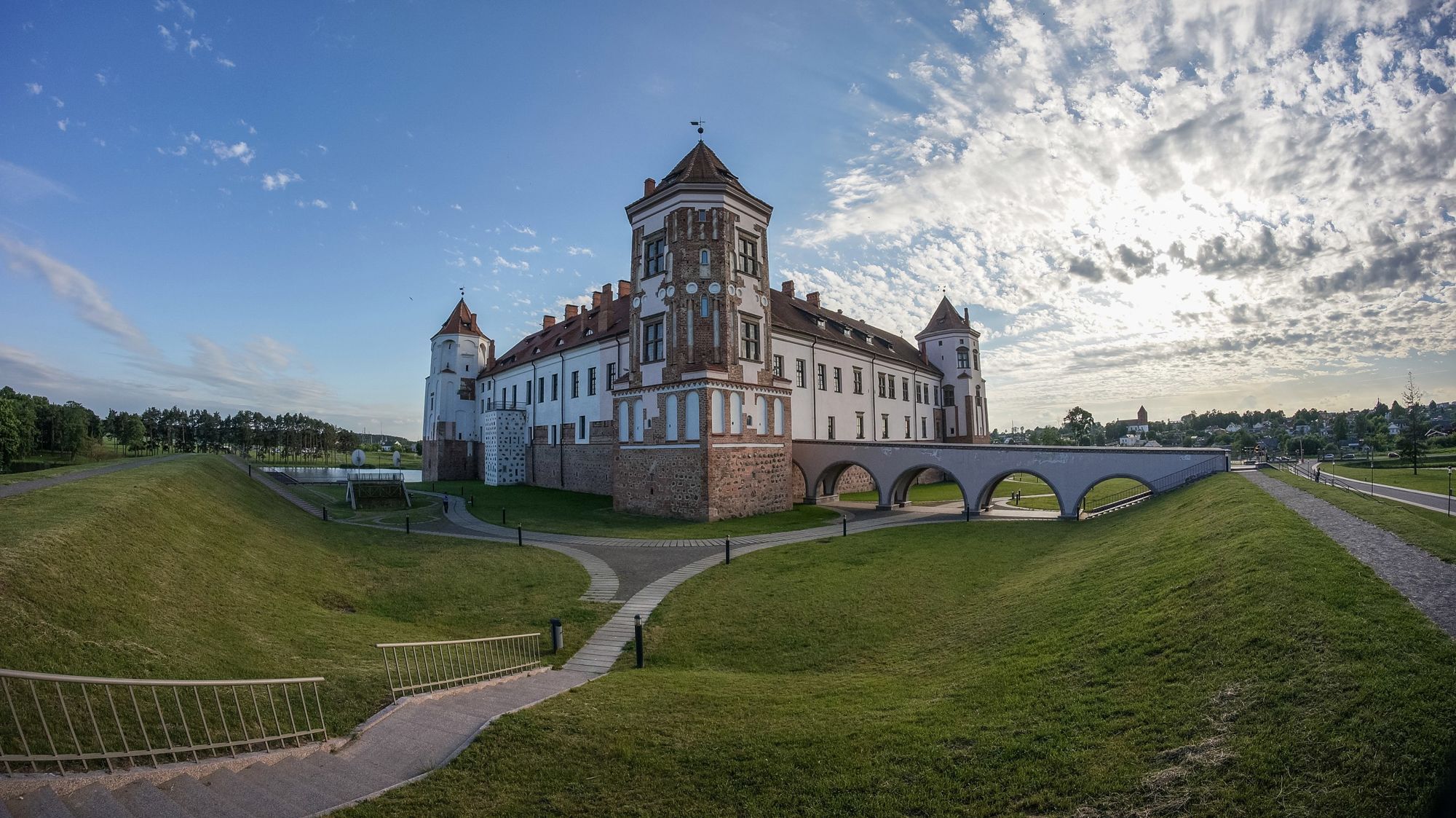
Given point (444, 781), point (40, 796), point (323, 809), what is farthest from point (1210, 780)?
point (40, 796)

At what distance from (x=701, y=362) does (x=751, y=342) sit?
3057 millimetres

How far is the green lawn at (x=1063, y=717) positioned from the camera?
493 cm

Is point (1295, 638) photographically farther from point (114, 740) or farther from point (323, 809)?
point (114, 740)

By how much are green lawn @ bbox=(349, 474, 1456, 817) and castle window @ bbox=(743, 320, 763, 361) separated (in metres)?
19.0

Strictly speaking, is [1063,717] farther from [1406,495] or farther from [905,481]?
[1406,495]

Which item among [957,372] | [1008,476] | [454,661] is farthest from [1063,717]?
[957,372]

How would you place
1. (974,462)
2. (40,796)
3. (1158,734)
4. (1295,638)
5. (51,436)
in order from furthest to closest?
(51,436) < (974,462) < (1295,638) < (1158,734) < (40,796)

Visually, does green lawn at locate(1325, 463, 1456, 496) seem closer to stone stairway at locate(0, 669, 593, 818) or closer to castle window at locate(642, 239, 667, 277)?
castle window at locate(642, 239, 667, 277)

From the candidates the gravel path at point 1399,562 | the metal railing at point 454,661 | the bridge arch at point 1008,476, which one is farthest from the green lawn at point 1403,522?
the metal railing at point 454,661

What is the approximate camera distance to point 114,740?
593cm

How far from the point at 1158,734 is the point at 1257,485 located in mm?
18939

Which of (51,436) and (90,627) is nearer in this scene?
(90,627)

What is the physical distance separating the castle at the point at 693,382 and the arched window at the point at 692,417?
0.06 m

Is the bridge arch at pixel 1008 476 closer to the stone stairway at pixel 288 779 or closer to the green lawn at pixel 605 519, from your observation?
the green lawn at pixel 605 519
